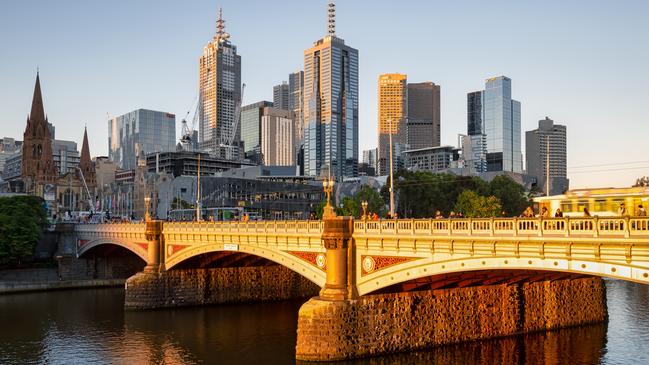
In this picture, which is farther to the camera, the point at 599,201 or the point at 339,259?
the point at 339,259

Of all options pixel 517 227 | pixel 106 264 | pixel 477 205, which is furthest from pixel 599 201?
pixel 106 264

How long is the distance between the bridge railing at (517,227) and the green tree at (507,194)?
230 ft

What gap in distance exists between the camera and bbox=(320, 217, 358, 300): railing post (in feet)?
136

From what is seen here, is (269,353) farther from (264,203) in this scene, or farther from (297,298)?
(264,203)

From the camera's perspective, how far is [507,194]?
350ft

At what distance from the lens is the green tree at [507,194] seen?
106750 millimetres

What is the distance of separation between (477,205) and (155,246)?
46.0 metres

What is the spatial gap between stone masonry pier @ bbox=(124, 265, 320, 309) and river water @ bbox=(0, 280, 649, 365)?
1.86m

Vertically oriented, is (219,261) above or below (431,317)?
above

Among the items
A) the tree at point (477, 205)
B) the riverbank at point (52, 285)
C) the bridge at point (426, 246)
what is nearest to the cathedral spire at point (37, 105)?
the riverbank at point (52, 285)

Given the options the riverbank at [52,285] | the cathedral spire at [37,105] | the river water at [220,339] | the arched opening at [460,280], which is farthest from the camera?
the cathedral spire at [37,105]

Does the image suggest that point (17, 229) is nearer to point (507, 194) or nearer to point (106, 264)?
point (106, 264)

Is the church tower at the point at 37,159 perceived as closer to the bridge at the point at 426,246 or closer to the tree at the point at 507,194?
the tree at the point at 507,194

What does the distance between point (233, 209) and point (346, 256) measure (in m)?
125
